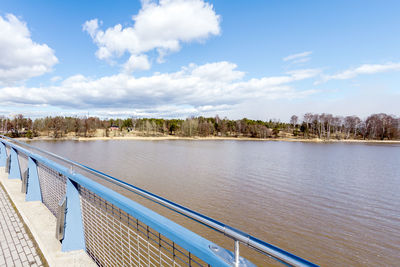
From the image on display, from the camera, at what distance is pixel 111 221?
7.24 ft

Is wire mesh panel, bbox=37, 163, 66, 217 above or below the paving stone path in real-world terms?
above

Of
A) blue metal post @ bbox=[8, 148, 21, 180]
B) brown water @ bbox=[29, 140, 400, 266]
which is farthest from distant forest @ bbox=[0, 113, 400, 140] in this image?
blue metal post @ bbox=[8, 148, 21, 180]

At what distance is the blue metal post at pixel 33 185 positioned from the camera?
409 centimetres

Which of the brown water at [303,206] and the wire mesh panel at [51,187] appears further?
the brown water at [303,206]

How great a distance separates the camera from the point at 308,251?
6.09 meters

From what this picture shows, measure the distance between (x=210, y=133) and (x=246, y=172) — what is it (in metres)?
66.3

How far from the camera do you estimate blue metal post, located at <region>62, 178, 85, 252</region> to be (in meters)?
2.48

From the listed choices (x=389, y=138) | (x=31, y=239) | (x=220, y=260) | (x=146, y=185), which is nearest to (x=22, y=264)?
(x=31, y=239)

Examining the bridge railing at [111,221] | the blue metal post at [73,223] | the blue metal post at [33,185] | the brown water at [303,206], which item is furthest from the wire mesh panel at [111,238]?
the brown water at [303,206]

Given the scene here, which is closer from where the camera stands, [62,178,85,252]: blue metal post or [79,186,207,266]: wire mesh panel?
[79,186,207,266]: wire mesh panel

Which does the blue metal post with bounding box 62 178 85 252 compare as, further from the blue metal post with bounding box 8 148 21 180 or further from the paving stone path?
the blue metal post with bounding box 8 148 21 180

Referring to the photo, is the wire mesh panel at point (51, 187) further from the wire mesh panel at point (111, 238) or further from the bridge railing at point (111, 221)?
the wire mesh panel at point (111, 238)

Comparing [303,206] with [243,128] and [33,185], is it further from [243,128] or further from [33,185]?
[243,128]

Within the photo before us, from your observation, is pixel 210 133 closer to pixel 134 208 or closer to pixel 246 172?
pixel 246 172
